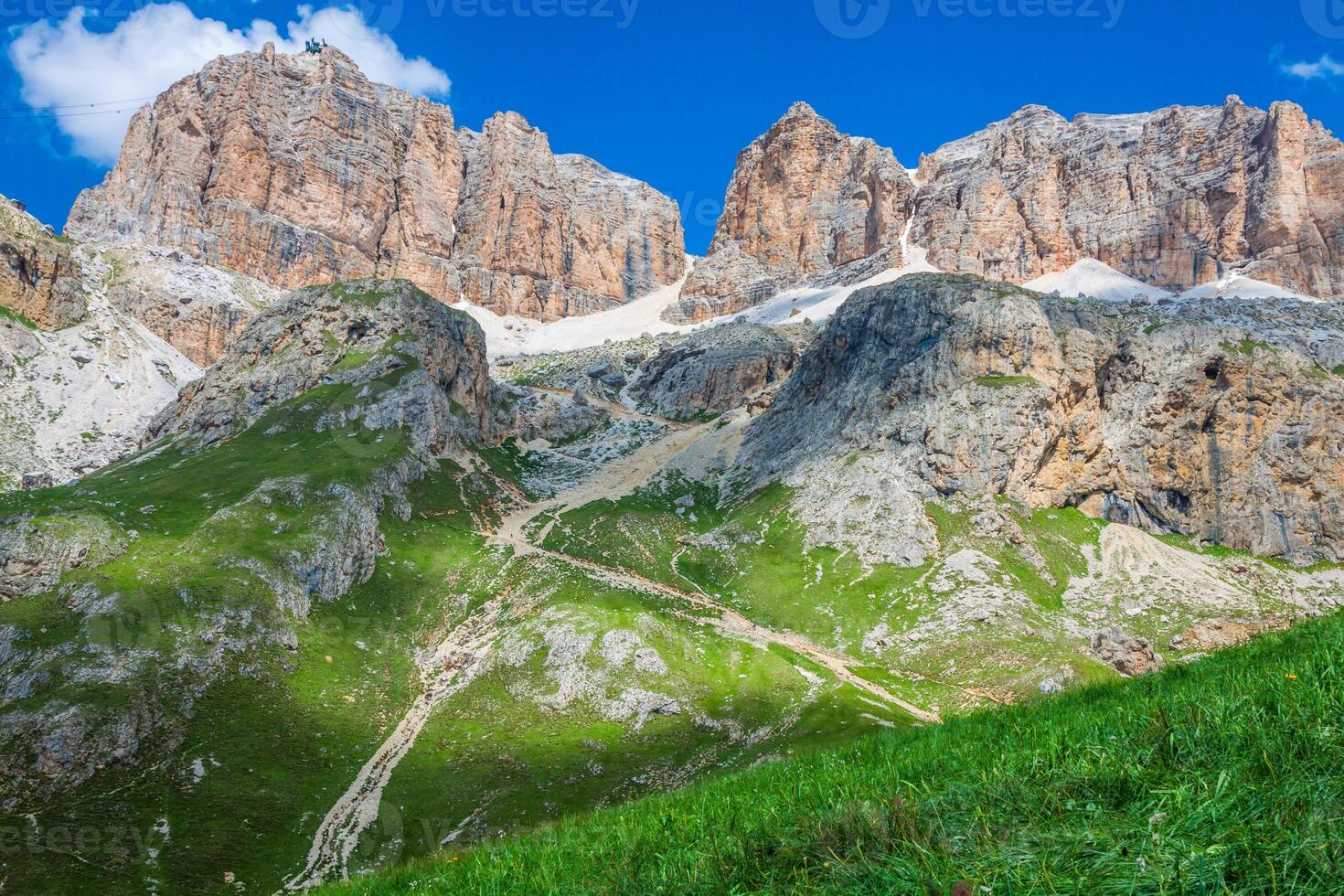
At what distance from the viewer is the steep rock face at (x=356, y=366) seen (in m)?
125

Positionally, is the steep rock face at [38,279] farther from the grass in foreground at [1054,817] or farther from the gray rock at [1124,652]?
the gray rock at [1124,652]

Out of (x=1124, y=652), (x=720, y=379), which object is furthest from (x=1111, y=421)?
(x=720, y=379)

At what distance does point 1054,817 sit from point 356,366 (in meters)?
139

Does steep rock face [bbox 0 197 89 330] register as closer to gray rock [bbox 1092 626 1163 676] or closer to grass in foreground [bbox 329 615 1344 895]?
grass in foreground [bbox 329 615 1344 895]

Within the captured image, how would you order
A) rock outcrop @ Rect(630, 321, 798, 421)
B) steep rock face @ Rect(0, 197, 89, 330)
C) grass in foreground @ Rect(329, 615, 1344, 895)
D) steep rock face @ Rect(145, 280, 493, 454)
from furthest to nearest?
rock outcrop @ Rect(630, 321, 798, 421) < steep rock face @ Rect(0, 197, 89, 330) < steep rock face @ Rect(145, 280, 493, 454) < grass in foreground @ Rect(329, 615, 1344, 895)

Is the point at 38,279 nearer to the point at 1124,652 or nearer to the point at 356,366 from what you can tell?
the point at 356,366

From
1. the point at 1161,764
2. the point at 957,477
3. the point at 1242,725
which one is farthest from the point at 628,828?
the point at 957,477

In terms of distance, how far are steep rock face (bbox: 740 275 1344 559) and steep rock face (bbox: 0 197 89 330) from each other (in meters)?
165

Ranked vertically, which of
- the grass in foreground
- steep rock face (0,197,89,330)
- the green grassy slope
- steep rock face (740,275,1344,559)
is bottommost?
the green grassy slope

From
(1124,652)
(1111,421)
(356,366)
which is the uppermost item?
(356,366)

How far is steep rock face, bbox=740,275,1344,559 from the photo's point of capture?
10406 cm

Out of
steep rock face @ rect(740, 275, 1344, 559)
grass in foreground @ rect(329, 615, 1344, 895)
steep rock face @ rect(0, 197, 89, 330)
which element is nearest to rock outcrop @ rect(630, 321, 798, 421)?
steep rock face @ rect(740, 275, 1344, 559)

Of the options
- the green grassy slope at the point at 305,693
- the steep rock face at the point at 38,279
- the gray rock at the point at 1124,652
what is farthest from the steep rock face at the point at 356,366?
the gray rock at the point at 1124,652

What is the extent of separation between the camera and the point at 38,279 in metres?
164
